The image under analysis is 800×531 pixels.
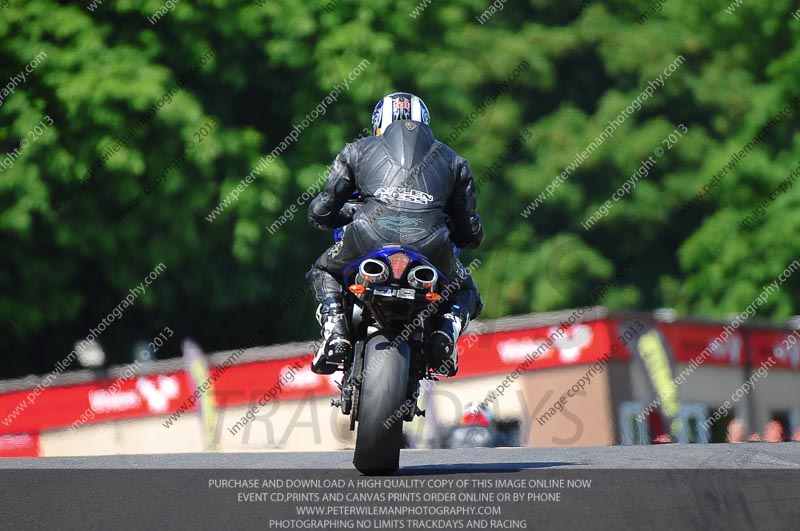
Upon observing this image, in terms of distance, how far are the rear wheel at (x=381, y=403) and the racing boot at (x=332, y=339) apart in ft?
0.94

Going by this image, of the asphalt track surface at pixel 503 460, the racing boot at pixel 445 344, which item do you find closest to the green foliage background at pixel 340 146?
the asphalt track surface at pixel 503 460

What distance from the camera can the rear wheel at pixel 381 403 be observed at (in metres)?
7.11

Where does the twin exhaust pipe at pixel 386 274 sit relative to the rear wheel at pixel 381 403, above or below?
above

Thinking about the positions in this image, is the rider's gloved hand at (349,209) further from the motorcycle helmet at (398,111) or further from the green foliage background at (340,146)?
the green foliage background at (340,146)

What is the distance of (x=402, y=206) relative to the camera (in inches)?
300

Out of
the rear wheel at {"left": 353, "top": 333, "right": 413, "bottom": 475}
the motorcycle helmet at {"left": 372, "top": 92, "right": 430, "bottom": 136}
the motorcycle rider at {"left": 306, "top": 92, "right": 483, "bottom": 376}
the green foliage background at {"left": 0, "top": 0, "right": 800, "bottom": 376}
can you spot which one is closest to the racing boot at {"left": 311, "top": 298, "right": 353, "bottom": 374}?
the motorcycle rider at {"left": 306, "top": 92, "right": 483, "bottom": 376}

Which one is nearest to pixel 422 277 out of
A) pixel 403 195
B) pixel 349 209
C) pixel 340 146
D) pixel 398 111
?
pixel 403 195

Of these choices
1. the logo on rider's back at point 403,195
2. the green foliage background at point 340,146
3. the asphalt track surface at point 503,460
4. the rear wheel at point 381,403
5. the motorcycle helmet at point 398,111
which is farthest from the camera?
the green foliage background at point 340,146

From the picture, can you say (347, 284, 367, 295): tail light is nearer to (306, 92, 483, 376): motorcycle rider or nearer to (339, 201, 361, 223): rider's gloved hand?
(306, 92, 483, 376): motorcycle rider

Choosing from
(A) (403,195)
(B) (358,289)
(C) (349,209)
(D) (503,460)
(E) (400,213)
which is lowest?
(D) (503,460)

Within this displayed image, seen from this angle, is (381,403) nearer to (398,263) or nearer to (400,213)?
(398,263)

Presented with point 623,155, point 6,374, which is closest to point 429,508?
point 6,374

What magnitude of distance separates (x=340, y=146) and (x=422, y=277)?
14243 mm

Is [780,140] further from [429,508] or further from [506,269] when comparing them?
[429,508]
